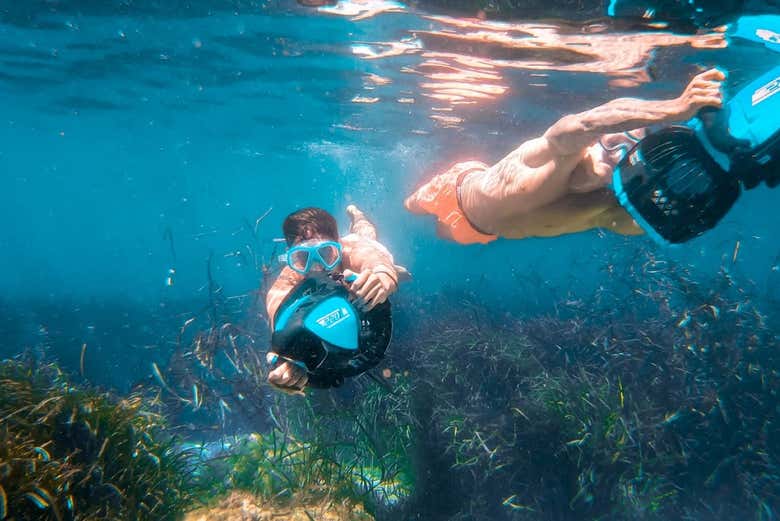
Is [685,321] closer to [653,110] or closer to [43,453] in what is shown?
[653,110]

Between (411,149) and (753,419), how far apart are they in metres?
23.7

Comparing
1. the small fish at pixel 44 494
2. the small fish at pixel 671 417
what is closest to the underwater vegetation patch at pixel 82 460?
the small fish at pixel 44 494

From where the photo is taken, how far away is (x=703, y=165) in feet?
9.93

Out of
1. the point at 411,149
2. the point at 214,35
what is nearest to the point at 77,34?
the point at 214,35

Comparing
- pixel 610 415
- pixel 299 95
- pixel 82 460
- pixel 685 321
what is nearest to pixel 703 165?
pixel 610 415

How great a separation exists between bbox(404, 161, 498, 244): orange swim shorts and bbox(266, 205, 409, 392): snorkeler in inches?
87.7

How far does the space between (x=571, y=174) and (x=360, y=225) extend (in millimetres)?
3401

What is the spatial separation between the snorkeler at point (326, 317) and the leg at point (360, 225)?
229 centimetres

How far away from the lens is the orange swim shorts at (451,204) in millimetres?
5656

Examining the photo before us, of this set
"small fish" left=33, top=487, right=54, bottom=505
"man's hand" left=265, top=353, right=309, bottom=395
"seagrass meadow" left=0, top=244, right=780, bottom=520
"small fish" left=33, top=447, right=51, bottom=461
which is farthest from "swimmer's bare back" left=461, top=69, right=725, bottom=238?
"small fish" left=33, top=447, right=51, bottom=461

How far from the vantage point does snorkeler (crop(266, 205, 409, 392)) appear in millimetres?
2910

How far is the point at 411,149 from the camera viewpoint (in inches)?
1140

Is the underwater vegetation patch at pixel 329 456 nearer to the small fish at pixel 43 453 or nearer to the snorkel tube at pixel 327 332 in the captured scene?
the small fish at pixel 43 453

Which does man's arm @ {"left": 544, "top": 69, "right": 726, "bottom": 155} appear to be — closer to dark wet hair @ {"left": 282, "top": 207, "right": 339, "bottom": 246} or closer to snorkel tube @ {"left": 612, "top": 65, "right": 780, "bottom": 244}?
snorkel tube @ {"left": 612, "top": 65, "right": 780, "bottom": 244}
